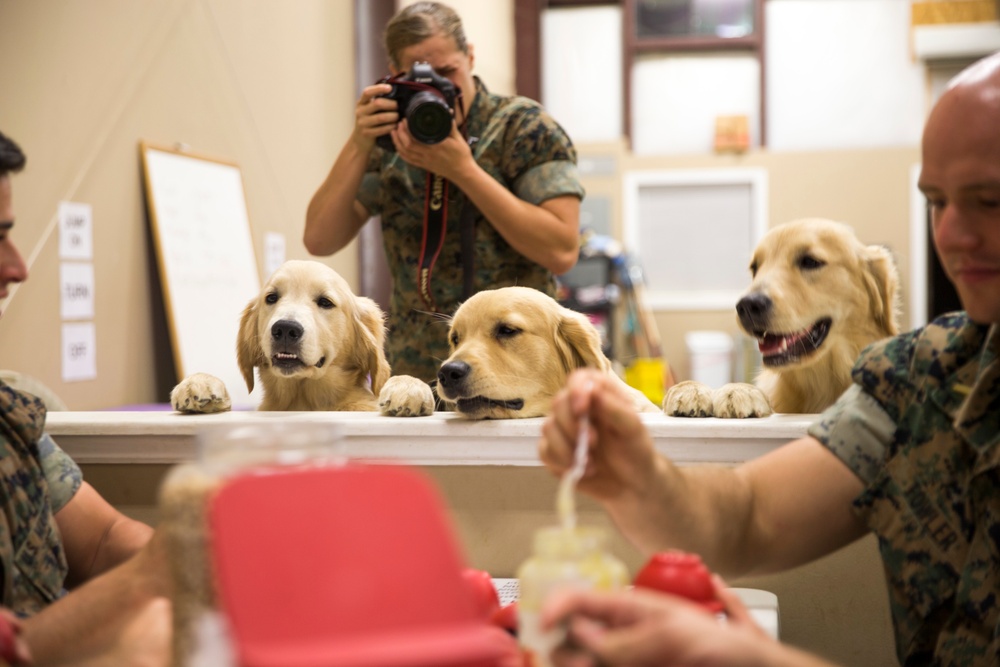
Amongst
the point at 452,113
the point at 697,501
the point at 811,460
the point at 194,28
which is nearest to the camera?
the point at 697,501

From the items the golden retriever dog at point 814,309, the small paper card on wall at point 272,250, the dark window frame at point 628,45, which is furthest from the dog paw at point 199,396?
the dark window frame at point 628,45

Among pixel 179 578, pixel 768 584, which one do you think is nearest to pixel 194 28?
pixel 768 584

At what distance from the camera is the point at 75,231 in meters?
2.75

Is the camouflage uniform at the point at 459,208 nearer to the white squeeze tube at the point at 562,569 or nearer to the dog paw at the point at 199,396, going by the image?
the dog paw at the point at 199,396

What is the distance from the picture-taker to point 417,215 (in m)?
2.11

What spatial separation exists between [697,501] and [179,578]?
0.64 metres

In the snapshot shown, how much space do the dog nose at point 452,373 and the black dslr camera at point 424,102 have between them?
458mm

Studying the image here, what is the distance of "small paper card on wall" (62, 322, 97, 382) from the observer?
2.71m

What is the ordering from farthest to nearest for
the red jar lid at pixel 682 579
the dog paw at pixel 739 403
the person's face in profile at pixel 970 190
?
the dog paw at pixel 739 403
the person's face in profile at pixel 970 190
the red jar lid at pixel 682 579

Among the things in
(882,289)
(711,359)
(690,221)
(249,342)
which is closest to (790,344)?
(882,289)

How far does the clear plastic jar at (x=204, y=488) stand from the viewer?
0.63 metres

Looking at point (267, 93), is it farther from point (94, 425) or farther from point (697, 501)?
point (697, 501)

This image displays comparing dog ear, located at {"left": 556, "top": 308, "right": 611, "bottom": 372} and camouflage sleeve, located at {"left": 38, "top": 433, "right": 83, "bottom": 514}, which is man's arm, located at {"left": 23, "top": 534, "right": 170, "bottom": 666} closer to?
camouflage sleeve, located at {"left": 38, "top": 433, "right": 83, "bottom": 514}

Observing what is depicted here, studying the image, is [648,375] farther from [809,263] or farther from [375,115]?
[375,115]
